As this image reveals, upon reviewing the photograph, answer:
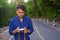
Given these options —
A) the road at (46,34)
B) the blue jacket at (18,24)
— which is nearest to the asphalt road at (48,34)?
the road at (46,34)

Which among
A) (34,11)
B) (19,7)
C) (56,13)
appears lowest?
(34,11)

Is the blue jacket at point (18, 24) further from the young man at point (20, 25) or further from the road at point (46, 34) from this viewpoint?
the road at point (46, 34)

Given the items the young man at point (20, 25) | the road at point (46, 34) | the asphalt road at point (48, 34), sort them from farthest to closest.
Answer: the asphalt road at point (48, 34) → the road at point (46, 34) → the young man at point (20, 25)

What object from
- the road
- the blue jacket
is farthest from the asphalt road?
the blue jacket

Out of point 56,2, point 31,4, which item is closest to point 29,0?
point 31,4

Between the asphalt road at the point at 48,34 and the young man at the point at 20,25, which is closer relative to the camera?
the young man at the point at 20,25

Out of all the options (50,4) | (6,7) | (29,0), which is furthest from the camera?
(29,0)

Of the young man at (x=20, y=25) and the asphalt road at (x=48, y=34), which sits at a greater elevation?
the young man at (x=20, y=25)

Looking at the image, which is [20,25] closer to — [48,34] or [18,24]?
[18,24]

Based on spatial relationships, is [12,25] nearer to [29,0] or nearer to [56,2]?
[56,2]

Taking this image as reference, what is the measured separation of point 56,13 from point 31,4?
61293 millimetres

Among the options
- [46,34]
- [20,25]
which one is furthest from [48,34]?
[20,25]

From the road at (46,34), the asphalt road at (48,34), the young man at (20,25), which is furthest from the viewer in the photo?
the asphalt road at (48,34)

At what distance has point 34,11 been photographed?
4702 inches
